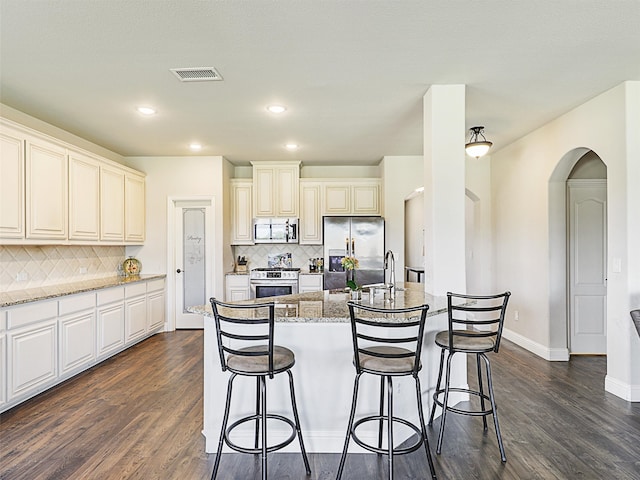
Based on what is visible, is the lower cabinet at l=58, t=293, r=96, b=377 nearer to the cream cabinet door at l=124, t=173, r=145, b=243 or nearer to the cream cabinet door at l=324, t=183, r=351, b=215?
the cream cabinet door at l=124, t=173, r=145, b=243

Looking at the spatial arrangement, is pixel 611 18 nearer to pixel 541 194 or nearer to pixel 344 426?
pixel 541 194

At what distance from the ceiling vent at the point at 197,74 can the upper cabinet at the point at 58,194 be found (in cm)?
161

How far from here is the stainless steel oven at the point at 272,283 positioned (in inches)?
235

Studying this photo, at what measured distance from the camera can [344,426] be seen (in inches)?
103

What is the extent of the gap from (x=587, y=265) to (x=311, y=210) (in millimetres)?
3802

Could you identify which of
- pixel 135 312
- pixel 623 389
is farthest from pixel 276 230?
pixel 623 389

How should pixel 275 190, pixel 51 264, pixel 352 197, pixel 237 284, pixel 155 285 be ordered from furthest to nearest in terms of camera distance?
pixel 352 197, pixel 275 190, pixel 237 284, pixel 155 285, pixel 51 264

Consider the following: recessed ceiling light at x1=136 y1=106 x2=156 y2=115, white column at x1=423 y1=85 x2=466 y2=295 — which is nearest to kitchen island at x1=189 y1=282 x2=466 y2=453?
white column at x1=423 y1=85 x2=466 y2=295

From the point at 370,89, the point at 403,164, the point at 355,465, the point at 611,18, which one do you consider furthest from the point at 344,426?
the point at 403,164

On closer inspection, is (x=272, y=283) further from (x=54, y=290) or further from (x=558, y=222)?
(x=558, y=222)

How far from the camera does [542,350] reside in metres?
4.57

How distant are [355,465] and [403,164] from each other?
452 cm

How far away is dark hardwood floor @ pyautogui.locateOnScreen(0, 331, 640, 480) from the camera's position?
7.70 ft

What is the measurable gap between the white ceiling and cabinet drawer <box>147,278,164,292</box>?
2107mm
